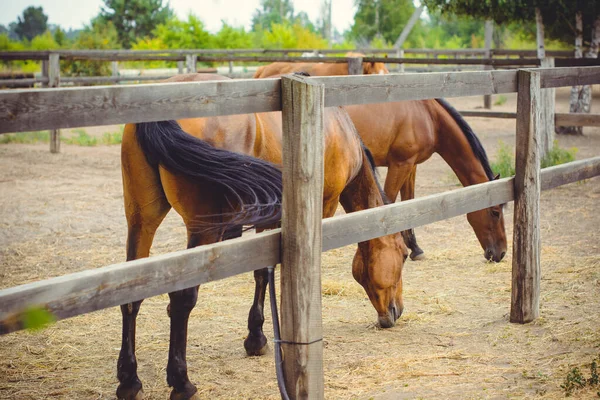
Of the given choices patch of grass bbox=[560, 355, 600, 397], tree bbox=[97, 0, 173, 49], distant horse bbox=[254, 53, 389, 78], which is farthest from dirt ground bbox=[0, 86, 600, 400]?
tree bbox=[97, 0, 173, 49]

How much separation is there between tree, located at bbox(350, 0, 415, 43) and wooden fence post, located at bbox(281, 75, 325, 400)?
41.3 meters

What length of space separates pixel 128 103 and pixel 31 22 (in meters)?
105

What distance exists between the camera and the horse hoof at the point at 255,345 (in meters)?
3.74

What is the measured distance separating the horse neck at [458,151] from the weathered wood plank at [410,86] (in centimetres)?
178

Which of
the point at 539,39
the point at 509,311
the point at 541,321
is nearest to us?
the point at 541,321

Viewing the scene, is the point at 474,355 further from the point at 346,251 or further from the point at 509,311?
the point at 346,251

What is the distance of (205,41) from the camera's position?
3412 centimetres

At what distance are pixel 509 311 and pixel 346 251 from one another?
2.07 meters

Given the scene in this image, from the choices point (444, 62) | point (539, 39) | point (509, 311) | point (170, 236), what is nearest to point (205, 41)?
point (539, 39)

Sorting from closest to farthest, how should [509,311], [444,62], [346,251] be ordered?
[509,311] < [346,251] < [444,62]

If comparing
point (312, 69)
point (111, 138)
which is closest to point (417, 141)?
point (312, 69)

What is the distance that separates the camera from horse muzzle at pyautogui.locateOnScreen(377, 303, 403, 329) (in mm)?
3983

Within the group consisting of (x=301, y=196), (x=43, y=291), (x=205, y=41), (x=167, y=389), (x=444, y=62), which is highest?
(x=205, y=41)

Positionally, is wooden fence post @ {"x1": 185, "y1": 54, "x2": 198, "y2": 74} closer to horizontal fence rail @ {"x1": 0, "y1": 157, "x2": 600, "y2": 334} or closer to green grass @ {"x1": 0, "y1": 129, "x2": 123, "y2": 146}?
green grass @ {"x1": 0, "y1": 129, "x2": 123, "y2": 146}
